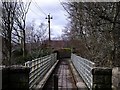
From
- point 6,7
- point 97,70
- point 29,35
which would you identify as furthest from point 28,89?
point 29,35

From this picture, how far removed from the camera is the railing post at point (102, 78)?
8797mm

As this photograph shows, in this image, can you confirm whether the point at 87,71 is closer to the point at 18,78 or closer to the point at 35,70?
the point at 35,70

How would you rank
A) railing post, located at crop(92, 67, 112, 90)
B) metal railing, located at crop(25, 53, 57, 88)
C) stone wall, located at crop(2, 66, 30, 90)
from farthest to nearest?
metal railing, located at crop(25, 53, 57, 88) < railing post, located at crop(92, 67, 112, 90) < stone wall, located at crop(2, 66, 30, 90)

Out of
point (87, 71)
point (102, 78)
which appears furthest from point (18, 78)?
point (87, 71)

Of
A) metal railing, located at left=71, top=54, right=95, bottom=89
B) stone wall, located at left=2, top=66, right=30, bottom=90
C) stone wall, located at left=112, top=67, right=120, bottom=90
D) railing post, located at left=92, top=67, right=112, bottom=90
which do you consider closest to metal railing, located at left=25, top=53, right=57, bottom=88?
stone wall, located at left=2, top=66, right=30, bottom=90

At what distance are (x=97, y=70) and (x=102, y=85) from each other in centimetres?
49

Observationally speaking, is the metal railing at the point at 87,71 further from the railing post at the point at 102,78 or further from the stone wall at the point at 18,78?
the stone wall at the point at 18,78

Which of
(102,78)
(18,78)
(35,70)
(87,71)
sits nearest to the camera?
(18,78)

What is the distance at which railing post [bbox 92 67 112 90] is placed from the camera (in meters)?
8.80

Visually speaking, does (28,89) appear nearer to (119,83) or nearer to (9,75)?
(9,75)

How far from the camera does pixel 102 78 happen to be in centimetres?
886

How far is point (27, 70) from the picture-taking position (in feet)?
27.5

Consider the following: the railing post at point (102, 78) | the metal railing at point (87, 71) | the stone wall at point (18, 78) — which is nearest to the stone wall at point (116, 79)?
the railing post at point (102, 78)

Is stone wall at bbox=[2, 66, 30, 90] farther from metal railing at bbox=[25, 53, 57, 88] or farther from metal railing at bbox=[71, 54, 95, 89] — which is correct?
metal railing at bbox=[71, 54, 95, 89]
